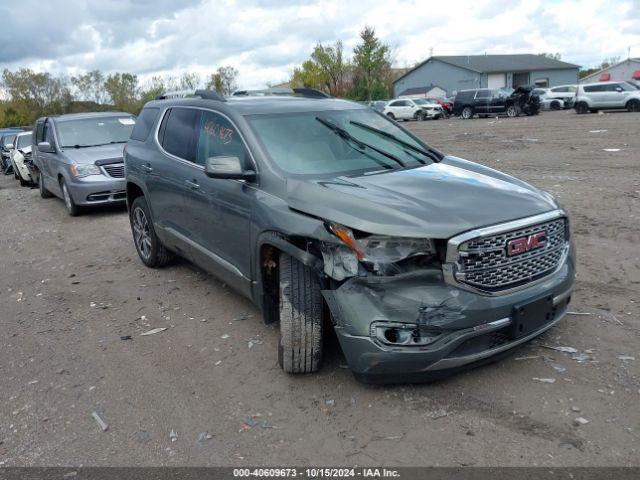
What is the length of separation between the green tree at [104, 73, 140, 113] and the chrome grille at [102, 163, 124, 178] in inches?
2342

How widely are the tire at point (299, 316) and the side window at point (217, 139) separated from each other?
1.06m

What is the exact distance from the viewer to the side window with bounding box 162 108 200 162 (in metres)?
5.36

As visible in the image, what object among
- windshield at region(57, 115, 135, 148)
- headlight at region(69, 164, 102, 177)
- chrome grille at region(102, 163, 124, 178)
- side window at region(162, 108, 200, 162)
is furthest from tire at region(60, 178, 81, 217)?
side window at region(162, 108, 200, 162)

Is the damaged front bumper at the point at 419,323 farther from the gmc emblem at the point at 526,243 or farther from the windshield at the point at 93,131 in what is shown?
the windshield at the point at 93,131

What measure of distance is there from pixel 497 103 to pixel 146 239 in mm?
30396

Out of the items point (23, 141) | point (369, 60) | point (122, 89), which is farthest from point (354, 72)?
point (23, 141)

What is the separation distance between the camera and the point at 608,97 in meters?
30.6

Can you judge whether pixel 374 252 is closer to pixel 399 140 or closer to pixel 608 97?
pixel 399 140

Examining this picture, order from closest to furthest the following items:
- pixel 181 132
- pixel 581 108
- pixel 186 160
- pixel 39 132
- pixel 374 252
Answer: pixel 374 252
pixel 186 160
pixel 181 132
pixel 39 132
pixel 581 108

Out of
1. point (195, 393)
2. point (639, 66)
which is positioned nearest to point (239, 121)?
point (195, 393)

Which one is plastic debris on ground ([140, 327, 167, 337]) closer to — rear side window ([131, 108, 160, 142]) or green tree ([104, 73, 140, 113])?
rear side window ([131, 108, 160, 142])

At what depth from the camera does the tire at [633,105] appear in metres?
30.1

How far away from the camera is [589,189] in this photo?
31.2ft

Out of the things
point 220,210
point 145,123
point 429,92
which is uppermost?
point 429,92
